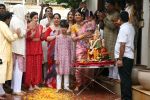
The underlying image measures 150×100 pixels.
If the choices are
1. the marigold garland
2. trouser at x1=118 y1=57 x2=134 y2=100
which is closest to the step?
trouser at x1=118 y1=57 x2=134 y2=100

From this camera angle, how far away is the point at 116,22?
31.4 ft

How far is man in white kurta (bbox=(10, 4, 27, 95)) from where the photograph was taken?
9180mm

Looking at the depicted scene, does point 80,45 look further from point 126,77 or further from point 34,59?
point 126,77

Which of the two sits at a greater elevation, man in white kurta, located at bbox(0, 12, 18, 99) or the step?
man in white kurta, located at bbox(0, 12, 18, 99)

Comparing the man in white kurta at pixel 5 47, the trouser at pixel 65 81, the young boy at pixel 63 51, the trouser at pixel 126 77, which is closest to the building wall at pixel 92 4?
the young boy at pixel 63 51

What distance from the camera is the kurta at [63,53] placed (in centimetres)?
980

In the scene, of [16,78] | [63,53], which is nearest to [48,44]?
[63,53]

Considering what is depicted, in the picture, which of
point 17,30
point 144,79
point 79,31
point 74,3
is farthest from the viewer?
point 74,3

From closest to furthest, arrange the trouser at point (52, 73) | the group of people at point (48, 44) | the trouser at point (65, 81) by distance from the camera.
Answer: the group of people at point (48, 44)
the trouser at point (65, 81)
the trouser at point (52, 73)

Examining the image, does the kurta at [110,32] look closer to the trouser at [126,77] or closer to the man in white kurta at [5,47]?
the trouser at [126,77]

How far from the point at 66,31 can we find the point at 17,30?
139 centimetres

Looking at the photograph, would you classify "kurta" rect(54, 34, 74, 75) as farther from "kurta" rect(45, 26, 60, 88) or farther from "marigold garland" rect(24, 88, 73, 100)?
"marigold garland" rect(24, 88, 73, 100)

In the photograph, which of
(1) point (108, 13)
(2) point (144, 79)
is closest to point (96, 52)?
(1) point (108, 13)

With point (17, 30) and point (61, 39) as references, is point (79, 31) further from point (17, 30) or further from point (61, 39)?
point (17, 30)
